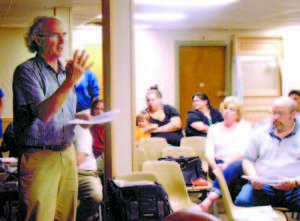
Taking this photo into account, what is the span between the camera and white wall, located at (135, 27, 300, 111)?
552 centimetres

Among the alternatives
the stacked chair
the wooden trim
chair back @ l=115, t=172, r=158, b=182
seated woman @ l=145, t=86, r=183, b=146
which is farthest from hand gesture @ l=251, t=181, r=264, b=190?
seated woman @ l=145, t=86, r=183, b=146

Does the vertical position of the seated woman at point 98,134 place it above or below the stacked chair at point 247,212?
above

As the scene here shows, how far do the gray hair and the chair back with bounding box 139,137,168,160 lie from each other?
2233mm

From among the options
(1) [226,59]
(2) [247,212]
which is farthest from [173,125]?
(2) [247,212]

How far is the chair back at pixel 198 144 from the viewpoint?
5.37 m

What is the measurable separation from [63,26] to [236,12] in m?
3.74

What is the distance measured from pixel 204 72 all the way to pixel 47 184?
336cm

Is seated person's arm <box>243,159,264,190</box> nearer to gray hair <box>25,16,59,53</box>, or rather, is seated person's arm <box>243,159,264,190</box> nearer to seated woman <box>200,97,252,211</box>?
seated woman <box>200,97,252,211</box>

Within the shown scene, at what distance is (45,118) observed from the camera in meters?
3.29

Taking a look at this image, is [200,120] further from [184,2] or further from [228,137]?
[184,2]

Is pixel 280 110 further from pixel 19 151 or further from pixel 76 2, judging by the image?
pixel 19 151

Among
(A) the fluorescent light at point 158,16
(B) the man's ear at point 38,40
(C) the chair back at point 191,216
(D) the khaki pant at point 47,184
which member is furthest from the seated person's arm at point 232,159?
(C) the chair back at point 191,216

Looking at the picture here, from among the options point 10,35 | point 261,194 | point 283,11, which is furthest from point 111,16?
point 283,11

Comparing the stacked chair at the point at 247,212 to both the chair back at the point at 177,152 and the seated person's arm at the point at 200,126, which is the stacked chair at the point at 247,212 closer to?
the chair back at the point at 177,152
